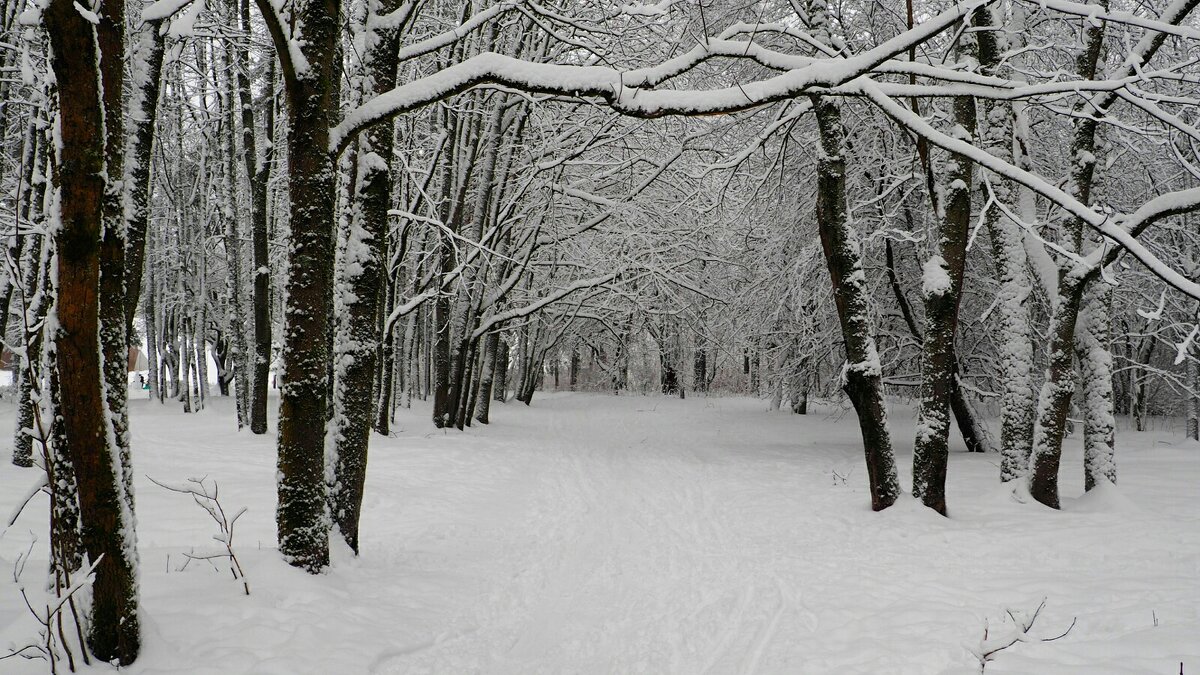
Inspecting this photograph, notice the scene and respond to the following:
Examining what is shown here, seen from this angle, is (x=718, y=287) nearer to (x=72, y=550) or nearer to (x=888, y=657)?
(x=888, y=657)

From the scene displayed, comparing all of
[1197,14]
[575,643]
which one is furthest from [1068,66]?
[575,643]

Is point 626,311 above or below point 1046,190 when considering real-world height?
above

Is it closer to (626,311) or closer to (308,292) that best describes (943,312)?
(308,292)

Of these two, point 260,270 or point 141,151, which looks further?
point 260,270

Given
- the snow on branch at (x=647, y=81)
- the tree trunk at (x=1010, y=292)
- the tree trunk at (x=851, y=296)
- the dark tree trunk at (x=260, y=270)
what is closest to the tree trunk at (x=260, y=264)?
the dark tree trunk at (x=260, y=270)

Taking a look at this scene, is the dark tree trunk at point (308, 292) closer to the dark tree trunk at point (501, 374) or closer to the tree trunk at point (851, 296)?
the tree trunk at point (851, 296)

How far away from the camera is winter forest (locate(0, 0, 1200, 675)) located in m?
3.15

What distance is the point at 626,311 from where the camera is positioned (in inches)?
695

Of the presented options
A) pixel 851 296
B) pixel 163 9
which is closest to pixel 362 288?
pixel 163 9

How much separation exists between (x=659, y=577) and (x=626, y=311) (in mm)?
12298

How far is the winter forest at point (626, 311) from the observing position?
315 cm

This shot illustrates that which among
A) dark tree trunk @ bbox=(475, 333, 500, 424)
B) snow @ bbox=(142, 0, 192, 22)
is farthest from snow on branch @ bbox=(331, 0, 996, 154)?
dark tree trunk @ bbox=(475, 333, 500, 424)

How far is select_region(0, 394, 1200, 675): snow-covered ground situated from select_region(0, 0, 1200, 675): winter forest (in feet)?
0.13

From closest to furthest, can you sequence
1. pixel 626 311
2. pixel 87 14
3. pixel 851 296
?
pixel 87 14
pixel 851 296
pixel 626 311
